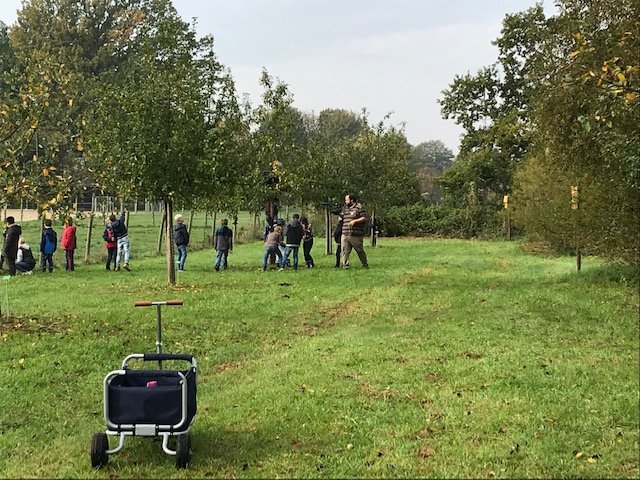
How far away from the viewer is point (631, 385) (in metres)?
6.53

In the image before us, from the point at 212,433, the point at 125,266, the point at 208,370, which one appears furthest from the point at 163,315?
the point at 125,266

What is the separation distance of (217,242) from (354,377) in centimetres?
1234

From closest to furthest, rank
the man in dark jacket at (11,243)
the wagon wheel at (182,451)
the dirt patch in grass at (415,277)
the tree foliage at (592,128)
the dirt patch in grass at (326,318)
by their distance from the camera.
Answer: the wagon wheel at (182,451) → the tree foliage at (592,128) → the dirt patch in grass at (326,318) → the dirt patch in grass at (415,277) → the man in dark jacket at (11,243)

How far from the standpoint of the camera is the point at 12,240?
17.8 meters

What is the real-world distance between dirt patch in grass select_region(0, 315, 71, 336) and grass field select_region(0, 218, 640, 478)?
0.18ft

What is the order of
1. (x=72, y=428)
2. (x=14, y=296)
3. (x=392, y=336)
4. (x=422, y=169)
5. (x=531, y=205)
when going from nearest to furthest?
1. (x=72, y=428)
2. (x=392, y=336)
3. (x=14, y=296)
4. (x=531, y=205)
5. (x=422, y=169)

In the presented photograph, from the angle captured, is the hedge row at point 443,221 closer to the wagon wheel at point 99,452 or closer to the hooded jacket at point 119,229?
the hooded jacket at point 119,229

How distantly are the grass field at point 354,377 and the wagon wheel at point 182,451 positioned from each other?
0.11 m

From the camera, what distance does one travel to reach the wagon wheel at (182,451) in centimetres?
504

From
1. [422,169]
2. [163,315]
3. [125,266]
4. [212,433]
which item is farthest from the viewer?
[422,169]

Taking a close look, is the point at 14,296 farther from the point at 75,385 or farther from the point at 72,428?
the point at 72,428

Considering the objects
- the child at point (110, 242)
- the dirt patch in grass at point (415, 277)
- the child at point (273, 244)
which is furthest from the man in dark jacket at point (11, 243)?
the dirt patch in grass at point (415, 277)

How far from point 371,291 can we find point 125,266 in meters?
8.50

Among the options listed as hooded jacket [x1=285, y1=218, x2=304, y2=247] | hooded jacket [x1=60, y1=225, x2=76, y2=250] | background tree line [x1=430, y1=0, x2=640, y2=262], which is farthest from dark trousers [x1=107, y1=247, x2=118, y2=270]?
background tree line [x1=430, y1=0, x2=640, y2=262]
